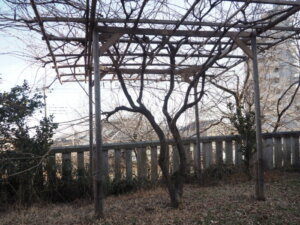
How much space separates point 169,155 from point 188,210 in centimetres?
211

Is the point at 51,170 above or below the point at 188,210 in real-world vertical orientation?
above

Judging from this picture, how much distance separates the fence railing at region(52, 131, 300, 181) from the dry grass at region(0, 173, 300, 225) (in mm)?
590

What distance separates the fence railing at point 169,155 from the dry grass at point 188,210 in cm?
59

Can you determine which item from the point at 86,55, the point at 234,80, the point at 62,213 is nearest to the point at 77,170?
the point at 62,213

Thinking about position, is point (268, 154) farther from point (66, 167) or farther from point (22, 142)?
point (22, 142)

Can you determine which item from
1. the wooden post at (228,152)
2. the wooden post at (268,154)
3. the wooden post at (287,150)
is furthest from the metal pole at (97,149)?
the wooden post at (287,150)

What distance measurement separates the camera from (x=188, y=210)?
132 inches

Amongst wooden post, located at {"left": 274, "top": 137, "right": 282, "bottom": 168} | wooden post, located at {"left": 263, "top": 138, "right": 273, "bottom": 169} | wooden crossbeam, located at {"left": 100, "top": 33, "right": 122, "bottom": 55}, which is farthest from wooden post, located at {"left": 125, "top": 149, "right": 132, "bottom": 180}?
wooden post, located at {"left": 274, "top": 137, "right": 282, "bottom": 168}

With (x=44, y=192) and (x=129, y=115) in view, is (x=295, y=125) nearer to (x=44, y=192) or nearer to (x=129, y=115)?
(x=129, y=115)

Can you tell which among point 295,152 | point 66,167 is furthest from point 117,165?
point 295,152

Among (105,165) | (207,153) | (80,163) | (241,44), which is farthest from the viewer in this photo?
(207,153)

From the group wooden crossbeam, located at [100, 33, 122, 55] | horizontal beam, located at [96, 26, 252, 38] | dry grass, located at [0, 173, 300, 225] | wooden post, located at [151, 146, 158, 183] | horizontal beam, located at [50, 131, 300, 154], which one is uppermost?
horizontal beam, located at [96, 26, 252, 38]

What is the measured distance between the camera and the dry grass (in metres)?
3.02

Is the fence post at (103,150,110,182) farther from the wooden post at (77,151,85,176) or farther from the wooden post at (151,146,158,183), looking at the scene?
the wooden post at (151,146,158,183)
